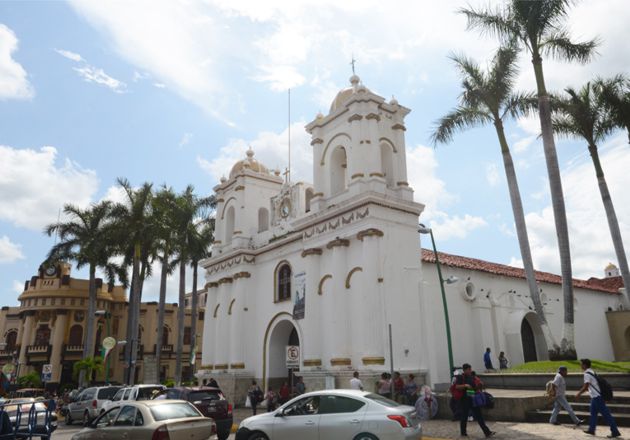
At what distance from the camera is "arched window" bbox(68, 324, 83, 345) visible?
48094 mm

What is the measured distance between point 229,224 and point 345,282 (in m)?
12.3

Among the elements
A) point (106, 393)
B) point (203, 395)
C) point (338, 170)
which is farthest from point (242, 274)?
point (203, 395)

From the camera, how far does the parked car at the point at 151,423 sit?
32.3 feet

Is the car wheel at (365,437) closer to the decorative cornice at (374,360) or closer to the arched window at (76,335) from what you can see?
the decorative cornice at (374,360)

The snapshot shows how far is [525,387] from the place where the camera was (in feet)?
60.1

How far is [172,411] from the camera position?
10.6 meters

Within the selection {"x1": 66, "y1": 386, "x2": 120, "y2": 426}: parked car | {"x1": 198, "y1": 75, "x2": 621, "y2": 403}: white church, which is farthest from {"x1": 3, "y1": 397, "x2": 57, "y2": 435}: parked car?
{"x1": 198, "y1": 75, "x2": 621, "y2": 403}: white church

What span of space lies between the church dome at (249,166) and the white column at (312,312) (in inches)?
364

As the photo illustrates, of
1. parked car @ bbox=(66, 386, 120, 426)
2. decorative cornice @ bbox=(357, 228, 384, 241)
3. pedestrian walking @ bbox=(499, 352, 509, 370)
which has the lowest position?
parked car @ bbox=(66, 386, 120, 426)

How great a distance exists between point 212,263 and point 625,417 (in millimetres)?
22908

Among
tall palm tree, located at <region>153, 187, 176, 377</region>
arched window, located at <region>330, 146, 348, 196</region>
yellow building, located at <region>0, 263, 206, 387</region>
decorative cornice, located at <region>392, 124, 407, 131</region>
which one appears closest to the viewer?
decorative cornice, located at <region>392, 124, 407, 131</region>

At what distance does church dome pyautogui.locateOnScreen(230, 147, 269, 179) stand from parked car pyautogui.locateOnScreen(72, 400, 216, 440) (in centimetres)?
2066

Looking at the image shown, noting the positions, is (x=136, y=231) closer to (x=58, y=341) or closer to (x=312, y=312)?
(x=312, y=312)

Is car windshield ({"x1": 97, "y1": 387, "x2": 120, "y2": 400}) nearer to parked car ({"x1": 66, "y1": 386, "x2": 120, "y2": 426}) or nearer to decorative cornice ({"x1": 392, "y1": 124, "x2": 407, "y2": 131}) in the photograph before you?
parked car ({"x1": 66, "y1": 386, "x2": 120, "y2": 426})
